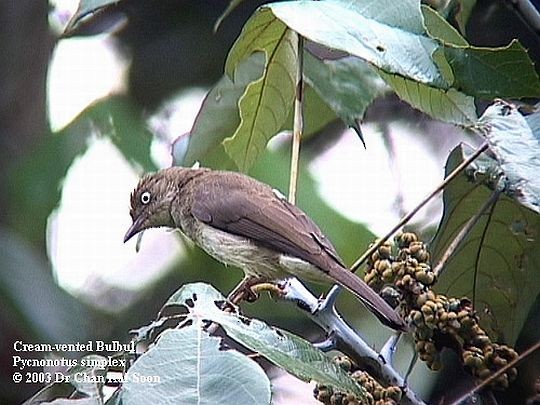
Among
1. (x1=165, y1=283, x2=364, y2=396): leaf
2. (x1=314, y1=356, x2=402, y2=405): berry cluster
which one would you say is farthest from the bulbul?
(x1=165, y1=283, x2=364, y2=396): leaf

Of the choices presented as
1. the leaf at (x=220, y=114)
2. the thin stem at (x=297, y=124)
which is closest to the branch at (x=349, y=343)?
the thin stem at (x=297, y=124)

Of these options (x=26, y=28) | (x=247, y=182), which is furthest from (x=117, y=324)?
(x=247, y=182)

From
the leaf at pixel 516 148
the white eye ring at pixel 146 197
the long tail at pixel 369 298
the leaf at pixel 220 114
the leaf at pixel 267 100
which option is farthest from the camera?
the white eye ring at pixel 146 197

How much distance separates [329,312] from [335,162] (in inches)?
50.6

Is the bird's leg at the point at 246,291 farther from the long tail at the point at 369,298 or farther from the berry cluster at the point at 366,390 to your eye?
the berry cluster at the point at 366,390

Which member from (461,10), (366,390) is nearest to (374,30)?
(366,390)

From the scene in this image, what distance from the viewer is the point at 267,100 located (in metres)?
1.19

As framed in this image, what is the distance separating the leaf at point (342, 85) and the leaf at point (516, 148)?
35 centimetres

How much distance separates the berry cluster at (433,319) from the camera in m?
0.96

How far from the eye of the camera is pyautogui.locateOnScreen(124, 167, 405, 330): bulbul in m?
1.20

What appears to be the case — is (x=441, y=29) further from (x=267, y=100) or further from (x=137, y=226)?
(x=137, y=226)

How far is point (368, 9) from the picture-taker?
3.01ft

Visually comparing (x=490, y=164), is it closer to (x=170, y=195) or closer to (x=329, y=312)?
(x=329, y=312)

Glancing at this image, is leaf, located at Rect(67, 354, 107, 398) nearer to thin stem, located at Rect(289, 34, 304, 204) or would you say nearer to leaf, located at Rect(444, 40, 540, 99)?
thin stem, located at Rect(289, 34, 304, 204)
